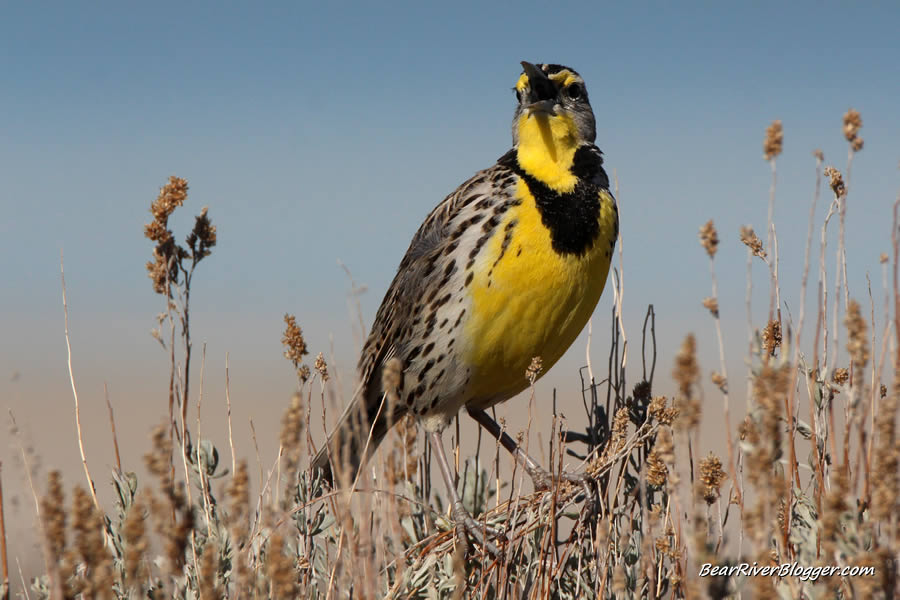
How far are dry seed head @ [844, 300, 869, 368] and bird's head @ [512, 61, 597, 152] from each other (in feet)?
5.92

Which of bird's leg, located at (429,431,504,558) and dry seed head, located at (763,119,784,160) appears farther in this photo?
bird's leg, located at (429,431,504,558)

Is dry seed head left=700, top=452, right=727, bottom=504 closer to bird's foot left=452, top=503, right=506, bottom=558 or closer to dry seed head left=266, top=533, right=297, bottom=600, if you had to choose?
bird's foot left=452, top=503, right=506, bottom=558

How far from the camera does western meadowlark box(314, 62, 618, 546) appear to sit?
3.29 meters

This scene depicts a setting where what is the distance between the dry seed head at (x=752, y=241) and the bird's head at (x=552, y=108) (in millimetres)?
1200

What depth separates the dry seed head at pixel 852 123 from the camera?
231cm

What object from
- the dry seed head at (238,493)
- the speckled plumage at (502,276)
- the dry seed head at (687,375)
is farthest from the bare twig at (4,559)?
the dry seed head at (687,375)

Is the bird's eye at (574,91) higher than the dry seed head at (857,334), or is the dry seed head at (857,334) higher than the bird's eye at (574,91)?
the bird's eye at (574,91)

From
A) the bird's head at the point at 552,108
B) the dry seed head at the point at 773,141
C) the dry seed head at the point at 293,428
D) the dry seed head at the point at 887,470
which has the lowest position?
the dry seed head at the point at 887,470

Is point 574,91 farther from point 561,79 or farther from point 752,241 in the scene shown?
point 752,241

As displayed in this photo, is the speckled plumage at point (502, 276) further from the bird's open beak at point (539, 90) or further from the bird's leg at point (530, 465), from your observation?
the bird's leg at point (530, 465)

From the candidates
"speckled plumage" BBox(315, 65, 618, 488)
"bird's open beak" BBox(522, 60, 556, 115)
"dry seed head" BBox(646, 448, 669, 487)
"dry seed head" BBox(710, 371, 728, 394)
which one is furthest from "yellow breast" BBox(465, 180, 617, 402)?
"dry seed head" BBox(710, 371, 728, 394)

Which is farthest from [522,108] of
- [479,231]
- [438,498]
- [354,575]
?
[354,575]

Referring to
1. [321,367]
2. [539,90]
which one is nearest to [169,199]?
[321,367]

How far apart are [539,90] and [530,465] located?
1.45 meters
